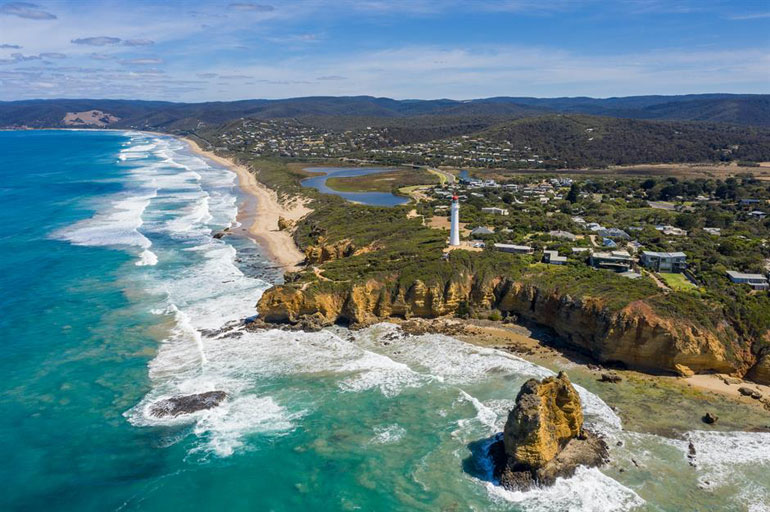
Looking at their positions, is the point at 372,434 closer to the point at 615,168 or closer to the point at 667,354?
the point at 667,354

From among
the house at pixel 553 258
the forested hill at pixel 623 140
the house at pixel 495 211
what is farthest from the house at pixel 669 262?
the forested hill at pixel 623 140

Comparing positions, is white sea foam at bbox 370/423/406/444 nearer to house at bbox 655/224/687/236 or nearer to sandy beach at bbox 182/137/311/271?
sandy beach at bbox 182/137/311/271

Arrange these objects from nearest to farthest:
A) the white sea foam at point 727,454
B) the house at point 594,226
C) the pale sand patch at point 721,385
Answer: the white sea foam at point 727,454, the pale sand patch at point 721,385, the house at point 594,226

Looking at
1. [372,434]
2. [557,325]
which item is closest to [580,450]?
[372,434]

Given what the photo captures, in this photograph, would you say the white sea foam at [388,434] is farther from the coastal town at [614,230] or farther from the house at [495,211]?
the house at [495,211]

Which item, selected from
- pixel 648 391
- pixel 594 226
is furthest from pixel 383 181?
pixel 648 391

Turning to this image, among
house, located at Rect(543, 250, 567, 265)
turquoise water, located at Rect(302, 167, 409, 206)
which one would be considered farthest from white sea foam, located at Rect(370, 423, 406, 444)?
turquoise water, located at Rect(302, 167, 409, 206)

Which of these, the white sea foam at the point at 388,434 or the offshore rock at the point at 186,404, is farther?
the offshore rock at the point at 186,404

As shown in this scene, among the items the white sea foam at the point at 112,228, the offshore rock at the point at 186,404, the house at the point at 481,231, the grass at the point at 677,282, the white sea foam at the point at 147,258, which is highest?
the house at the point at 481,231
